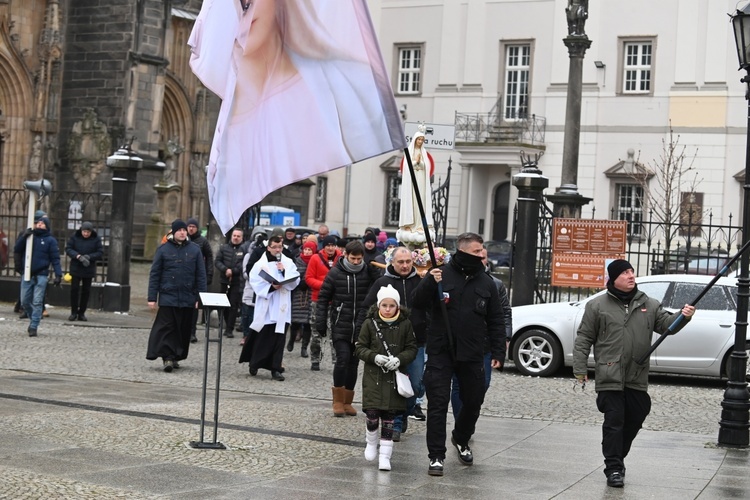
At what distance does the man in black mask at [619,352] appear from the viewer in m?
9.41

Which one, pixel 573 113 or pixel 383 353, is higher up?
pixel 573 113

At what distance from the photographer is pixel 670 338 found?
1658cm

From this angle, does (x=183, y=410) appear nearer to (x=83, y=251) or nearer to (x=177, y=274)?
(x=177, y=274)

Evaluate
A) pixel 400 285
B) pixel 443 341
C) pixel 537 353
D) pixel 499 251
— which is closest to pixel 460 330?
pixel 443 341

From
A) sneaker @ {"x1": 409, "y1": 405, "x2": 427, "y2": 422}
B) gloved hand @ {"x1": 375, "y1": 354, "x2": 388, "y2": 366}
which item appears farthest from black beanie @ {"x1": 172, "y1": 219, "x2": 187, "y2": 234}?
gloved hand @ {"x1": 375, "y1": 354, "x2": 388, "y2": 366}

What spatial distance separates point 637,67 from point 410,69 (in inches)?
360

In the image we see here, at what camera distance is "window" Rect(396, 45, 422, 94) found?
50.1 metres

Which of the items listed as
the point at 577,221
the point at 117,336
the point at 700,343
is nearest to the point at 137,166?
the point at 117,336

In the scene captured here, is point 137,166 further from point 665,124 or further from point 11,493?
point 665,124

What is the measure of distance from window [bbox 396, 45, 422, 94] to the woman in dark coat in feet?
96.3

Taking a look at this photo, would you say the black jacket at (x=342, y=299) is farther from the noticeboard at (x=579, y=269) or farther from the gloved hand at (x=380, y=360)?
the noticeboard at (x=579, y=269)

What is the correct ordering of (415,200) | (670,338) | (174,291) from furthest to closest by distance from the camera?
1. (415,200)
2. (670,338)
3. (174,291)

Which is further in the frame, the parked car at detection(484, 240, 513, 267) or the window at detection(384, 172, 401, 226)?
the window at detection(384, 172, 401, 226)

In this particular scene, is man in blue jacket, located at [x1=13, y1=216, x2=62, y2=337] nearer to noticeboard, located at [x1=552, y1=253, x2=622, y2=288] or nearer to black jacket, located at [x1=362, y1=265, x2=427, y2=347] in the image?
noticeboard, located at [x1=552, y1=253, x2=622, y2=288]
